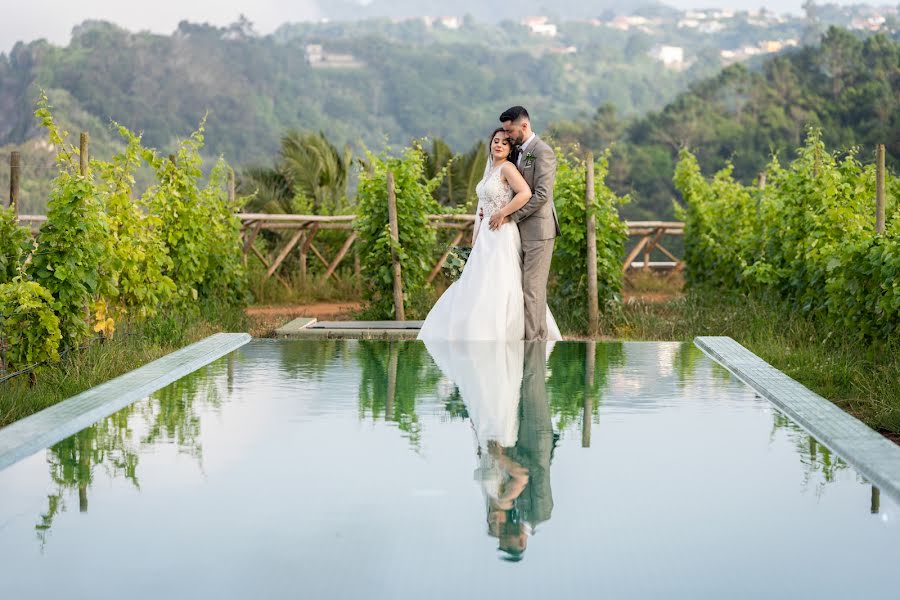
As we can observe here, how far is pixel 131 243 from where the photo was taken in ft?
27.8

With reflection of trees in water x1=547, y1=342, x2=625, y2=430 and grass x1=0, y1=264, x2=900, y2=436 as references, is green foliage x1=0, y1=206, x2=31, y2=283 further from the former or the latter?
reflection of trees in water x1=547, y1=342, x2=625, y2=430

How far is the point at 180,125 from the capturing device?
56.5 m

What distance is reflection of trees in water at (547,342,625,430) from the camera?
4973 mm

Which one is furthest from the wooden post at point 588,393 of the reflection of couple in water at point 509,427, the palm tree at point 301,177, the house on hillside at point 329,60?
the house on hillside at point 329,60

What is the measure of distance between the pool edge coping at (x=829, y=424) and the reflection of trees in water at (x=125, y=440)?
6.79 feet

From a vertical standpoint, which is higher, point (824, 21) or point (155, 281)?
point (824, 21)

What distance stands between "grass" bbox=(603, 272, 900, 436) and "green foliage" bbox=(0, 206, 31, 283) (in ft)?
14.9

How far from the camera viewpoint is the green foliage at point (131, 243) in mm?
8383

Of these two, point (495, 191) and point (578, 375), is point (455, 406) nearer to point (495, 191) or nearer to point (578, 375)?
point (578, 375)

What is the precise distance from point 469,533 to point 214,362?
12.9 ft

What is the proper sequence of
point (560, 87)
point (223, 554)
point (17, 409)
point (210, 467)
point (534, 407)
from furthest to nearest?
point (560, 87) → point (17, 409) → point (534, 407) → point (210, 467) → point (223, 554)

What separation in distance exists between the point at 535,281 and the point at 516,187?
65 centimetres

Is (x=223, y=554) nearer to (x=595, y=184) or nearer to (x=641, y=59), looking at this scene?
(x=595, y=184)

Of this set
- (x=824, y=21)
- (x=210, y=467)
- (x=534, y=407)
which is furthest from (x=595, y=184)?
(x=824, y=21)
